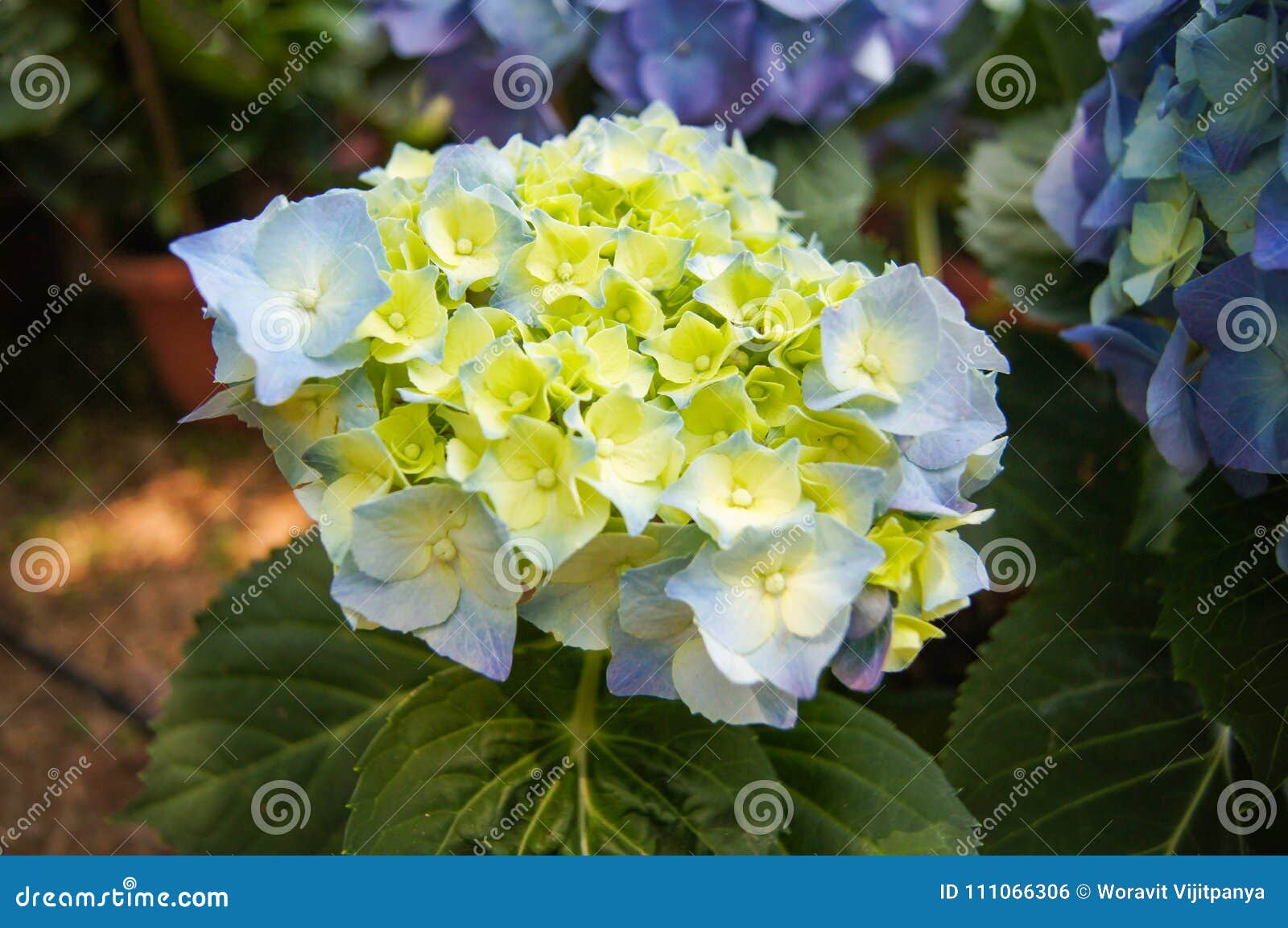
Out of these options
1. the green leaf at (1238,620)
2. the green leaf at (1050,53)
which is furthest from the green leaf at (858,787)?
the green leaf at (1050,53)

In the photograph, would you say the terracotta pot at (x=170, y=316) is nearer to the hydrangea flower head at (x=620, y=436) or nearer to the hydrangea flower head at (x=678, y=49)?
the hydrangea flower head at (x=678, y=49)

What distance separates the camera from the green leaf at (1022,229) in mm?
742

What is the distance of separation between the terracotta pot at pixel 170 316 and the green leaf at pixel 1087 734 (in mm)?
923

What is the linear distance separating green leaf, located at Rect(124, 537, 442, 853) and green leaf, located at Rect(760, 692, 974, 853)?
25 centimetres

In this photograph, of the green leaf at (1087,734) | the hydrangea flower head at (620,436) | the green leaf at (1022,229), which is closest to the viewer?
the hydrangea flower head at (620,436)

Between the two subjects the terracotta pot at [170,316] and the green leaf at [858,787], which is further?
the terracotta pot at [170,316]

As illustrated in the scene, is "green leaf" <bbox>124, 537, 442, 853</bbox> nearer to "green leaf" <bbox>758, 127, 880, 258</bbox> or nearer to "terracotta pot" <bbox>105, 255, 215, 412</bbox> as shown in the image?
"green leaf" <bbox>758, 127, 880, 258</bbox>

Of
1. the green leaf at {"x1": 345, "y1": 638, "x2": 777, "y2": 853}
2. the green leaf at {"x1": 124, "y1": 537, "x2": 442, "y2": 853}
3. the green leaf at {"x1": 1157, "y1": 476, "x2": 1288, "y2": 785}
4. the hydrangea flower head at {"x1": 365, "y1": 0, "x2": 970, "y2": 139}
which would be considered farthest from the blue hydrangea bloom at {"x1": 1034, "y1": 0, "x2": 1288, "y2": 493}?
the green leaf at {"x1": 124, "y1": 537, "x2": 442, "y2": 853}

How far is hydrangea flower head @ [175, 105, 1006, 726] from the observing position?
40 centimetres

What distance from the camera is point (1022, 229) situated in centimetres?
79

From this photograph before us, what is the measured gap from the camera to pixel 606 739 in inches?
22.2

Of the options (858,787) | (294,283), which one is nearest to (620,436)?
(294,283)

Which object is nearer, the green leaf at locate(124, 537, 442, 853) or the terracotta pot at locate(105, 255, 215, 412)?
the green leaf at locate(124, 537, 442, 853)

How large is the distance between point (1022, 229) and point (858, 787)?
0.43m
